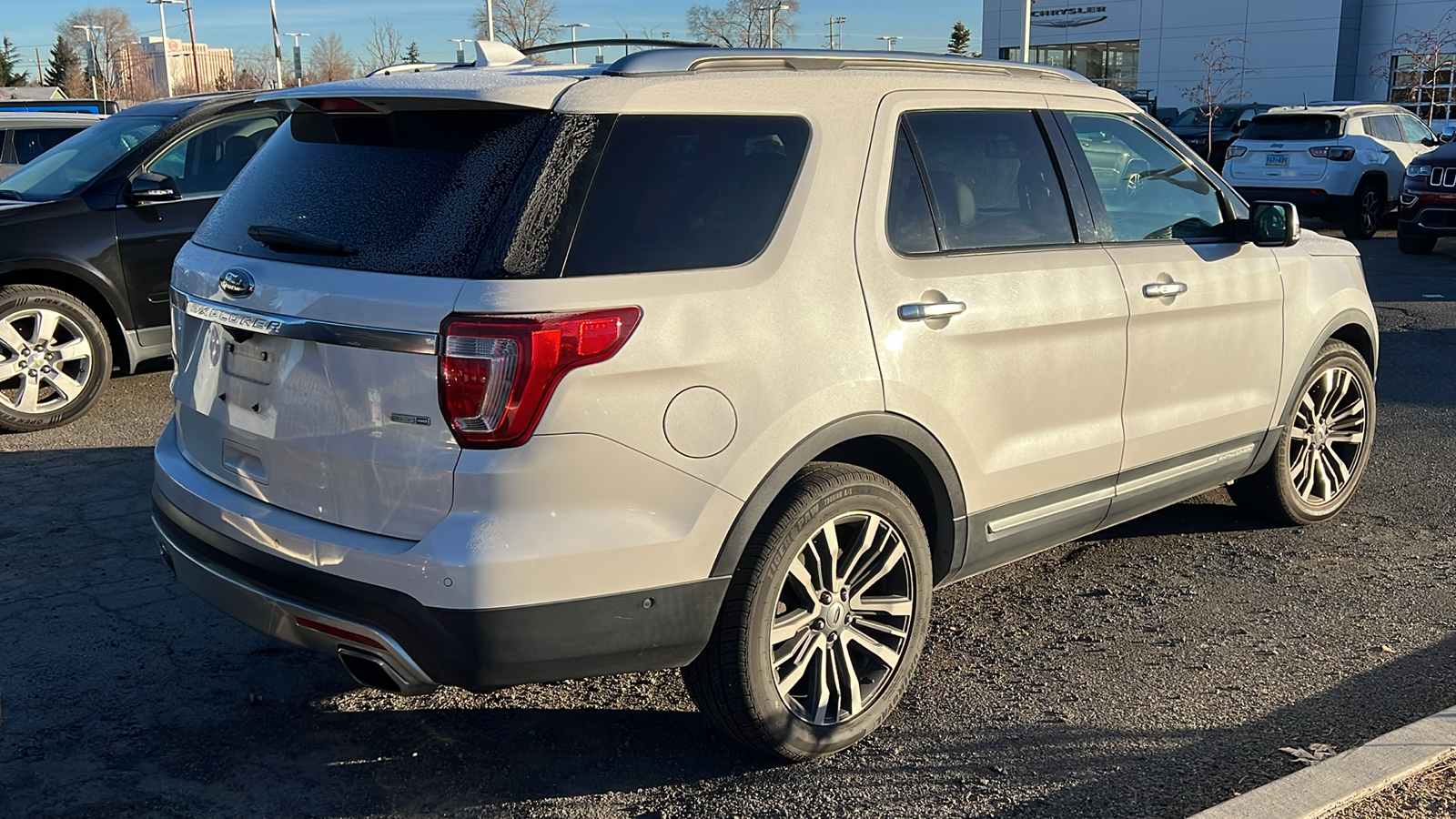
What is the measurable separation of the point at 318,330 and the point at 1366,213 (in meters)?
16.9

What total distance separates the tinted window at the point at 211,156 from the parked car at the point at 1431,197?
485 inches

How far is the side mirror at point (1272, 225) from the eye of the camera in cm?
462

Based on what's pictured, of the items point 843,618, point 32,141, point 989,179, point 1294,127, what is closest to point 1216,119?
point 1294,127

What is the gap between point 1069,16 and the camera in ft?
182

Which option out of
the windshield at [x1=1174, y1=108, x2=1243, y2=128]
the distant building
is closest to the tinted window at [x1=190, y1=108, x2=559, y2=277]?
the windshield at [x1=1174, y1=108, x2=1243, y2=128]

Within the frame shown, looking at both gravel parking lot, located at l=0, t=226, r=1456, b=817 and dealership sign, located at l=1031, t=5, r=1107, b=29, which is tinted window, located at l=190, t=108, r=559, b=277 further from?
dealership sign, located at l=1031, t=5, r=1107, b=29

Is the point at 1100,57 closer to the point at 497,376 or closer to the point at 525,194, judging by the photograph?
the point at 525,194

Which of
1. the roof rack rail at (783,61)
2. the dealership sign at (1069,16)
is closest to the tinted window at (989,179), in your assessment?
the roof rack rail at (783,61)

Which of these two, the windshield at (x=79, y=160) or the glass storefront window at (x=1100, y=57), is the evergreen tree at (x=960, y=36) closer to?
the glass storefront window at (x=1100, y=57)

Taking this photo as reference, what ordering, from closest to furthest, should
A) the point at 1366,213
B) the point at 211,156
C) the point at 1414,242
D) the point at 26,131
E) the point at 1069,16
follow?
the point at 211,156, the point at 26,131, the point at 1414,242, the point at 1366,213, the point at 1069,16

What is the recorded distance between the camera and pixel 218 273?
3.29 meters

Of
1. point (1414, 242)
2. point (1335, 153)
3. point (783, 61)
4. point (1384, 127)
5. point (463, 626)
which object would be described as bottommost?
point (1414, 242)

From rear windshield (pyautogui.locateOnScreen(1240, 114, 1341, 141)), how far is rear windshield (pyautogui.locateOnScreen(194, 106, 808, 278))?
15.6 metres

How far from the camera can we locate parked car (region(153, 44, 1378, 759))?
111 inches
